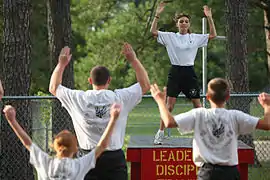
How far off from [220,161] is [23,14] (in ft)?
18.8

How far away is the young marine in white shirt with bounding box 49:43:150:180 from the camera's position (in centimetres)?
602

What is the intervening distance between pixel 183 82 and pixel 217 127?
3.23 metres

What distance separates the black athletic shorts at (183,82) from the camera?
859 centimetres

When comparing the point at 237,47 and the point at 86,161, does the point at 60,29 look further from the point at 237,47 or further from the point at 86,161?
the point at 86,161

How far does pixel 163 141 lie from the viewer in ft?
29.2

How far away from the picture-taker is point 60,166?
5125 millimetres

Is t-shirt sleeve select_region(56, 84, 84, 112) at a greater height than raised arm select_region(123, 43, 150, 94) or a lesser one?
lesser

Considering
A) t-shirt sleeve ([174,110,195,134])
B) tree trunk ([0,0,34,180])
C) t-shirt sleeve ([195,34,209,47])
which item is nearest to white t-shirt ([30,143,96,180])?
t-shirt sleeve ([174,110,195,134])

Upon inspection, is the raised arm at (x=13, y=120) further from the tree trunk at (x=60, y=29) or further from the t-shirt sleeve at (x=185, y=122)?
the tree trunk at (x=60, y=29)

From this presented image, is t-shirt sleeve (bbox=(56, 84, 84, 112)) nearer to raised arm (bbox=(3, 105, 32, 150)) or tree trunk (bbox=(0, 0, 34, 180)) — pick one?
raised arm (bbox=(3, 105, 32, 150))

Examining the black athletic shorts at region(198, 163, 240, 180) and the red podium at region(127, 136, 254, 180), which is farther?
the red podium at region(127, 136, 254, 180)

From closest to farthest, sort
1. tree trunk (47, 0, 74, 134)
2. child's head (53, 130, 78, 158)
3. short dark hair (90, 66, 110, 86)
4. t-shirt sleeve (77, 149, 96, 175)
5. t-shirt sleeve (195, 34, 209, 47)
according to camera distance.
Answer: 1. child's head (53, 130, 78, 158)
2. t-shirt sleeve (77, 149, 96, 175)
3. short dark hair (90, 66, 110, 86)
4. t-shirt sleeve (195, 34, 209, 47)
5. tree trunk (47, 0, 74, 134)

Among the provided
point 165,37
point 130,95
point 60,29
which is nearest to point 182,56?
point 165,37

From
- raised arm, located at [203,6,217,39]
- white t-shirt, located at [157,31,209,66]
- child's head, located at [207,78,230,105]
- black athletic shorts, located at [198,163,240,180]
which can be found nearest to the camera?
child's head, located at [207,78,230,105]
